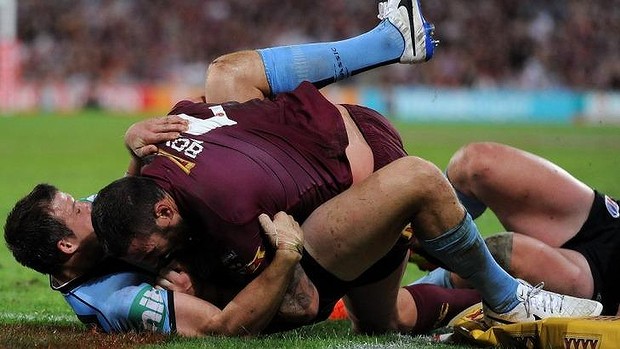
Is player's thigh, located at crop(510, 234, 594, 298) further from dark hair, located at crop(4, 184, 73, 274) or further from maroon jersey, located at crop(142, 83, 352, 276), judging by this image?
dark hair, located at crop(4, 184, 73, 274)

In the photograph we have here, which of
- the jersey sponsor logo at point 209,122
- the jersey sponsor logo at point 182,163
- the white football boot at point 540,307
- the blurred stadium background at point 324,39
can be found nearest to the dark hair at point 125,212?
the jersey sponsor logo at point 182,163

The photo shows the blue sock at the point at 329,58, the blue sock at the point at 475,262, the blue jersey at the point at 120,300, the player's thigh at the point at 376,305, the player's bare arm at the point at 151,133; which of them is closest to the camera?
the blue sock at the point at 475,262

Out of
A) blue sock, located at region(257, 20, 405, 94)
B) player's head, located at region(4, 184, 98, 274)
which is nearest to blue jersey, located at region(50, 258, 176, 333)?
player's head, located at region(4, 184, 98, 274)

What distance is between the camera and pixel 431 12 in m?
29.2

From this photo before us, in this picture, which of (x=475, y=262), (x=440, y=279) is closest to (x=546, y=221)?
(x=440, y=279)

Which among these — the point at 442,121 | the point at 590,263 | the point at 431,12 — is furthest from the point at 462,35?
the point at 590,263

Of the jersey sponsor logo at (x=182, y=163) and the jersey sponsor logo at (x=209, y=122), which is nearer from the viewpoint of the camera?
the jersey sponsor logo at (x=182, y=163)

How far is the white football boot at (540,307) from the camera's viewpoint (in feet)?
15.1

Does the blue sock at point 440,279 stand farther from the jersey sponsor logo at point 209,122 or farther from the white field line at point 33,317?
the white field line at point 33,317

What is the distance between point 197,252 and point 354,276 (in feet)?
2.22

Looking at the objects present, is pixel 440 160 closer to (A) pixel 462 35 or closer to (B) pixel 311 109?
(B) pixel 311 109

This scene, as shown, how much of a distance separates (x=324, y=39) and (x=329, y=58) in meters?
24.2

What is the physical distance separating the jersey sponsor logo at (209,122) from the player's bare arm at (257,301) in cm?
52

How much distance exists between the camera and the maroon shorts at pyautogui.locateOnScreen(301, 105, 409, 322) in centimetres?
467
